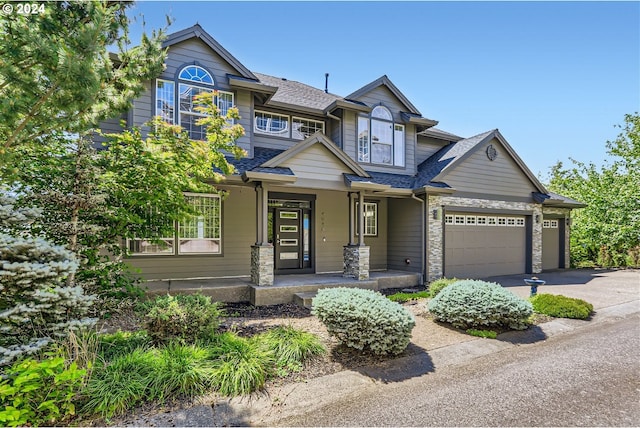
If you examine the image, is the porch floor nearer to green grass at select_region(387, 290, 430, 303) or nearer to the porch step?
the porch step

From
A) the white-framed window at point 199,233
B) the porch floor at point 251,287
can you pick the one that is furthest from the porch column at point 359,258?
the white-framed window at point 199,233

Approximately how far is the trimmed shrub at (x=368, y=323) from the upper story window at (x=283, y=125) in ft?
23.8

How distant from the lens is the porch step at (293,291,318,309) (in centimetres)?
788

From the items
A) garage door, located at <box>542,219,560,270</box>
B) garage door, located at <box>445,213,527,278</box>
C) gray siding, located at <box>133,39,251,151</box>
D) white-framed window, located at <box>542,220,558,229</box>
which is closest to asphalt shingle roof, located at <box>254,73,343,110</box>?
gray siding, located at <box>133,39,251,151</box>

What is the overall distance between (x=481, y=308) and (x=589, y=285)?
7977 mm

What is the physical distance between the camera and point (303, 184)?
8.89m

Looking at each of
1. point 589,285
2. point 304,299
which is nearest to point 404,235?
point 304,299

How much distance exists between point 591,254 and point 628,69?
12106 mm

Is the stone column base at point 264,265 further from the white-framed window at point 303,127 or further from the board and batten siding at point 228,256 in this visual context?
the white-framed window at point 303,127

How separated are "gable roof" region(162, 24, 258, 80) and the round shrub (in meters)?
8.13

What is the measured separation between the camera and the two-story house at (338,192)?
29.1 ft

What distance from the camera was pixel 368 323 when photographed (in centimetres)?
456

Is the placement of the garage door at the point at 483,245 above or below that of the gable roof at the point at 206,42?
below

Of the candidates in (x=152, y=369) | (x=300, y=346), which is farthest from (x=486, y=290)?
(x=152, y=369)
